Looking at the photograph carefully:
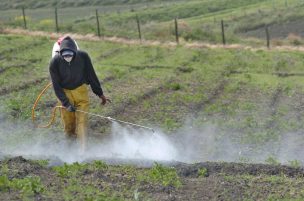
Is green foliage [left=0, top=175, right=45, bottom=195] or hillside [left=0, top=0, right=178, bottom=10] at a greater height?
hillside [left=0, top=0, right=178, bottom=10]

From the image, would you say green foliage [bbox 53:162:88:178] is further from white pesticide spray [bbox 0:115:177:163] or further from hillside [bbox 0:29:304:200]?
white pesticide spray [bbox 0:115:177:163]

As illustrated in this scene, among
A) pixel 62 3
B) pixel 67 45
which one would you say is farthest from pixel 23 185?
pixel 62 3

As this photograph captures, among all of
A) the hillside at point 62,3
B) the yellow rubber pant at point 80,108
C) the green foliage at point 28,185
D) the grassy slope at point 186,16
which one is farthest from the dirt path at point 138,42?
the hillside at point 62,3

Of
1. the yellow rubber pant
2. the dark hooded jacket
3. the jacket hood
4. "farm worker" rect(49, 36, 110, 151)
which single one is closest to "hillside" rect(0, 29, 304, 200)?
the yellow rubber pant

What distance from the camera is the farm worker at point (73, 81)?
1163 centimetres

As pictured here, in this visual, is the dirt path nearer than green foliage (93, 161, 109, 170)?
No

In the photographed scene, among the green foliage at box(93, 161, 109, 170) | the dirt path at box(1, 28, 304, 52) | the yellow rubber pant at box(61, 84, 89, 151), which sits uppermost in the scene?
the dirt path at box(1, 28, 304, 52)

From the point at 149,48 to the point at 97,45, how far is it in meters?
2.42

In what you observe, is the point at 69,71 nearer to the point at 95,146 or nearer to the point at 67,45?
the point at 67,45

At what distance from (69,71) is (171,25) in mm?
28395

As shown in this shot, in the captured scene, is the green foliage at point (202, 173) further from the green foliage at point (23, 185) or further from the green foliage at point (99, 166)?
the green foliage at point (23, 185)

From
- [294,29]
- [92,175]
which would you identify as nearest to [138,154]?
[92,175]

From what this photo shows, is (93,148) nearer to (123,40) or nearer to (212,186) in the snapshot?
(212,186)

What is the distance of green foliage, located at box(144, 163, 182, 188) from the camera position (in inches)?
357
